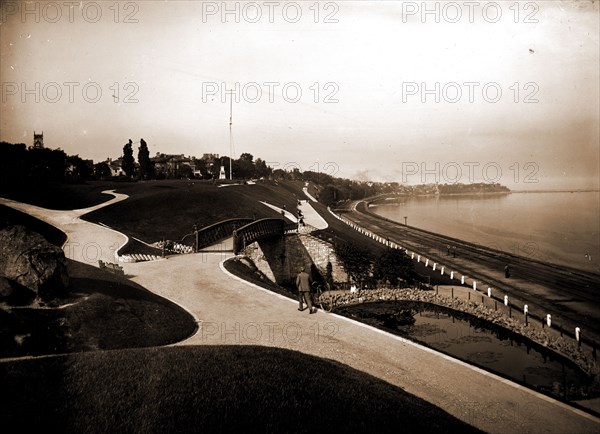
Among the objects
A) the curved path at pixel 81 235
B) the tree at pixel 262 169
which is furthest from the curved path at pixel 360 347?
the tree at pixel 262 169

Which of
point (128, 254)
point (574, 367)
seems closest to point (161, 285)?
point (128, 254)

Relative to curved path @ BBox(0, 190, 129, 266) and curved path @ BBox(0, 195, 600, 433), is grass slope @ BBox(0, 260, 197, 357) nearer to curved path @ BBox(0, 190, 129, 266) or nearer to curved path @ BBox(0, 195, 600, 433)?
curved path @ BBox(0, 195, 600, 433)

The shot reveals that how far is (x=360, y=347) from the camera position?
1186 centimetres

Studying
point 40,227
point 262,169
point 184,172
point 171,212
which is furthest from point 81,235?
point 262,169

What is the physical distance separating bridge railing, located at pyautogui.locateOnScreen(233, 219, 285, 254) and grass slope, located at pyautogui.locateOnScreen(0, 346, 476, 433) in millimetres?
17465

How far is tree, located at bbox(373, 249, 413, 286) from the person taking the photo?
36.3m

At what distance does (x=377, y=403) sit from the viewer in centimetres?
814

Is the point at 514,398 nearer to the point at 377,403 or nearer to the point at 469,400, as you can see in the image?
the point at 469,400

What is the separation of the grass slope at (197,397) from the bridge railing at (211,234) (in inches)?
733

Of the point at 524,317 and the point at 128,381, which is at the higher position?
the point at 128,381

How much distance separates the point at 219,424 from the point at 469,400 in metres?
6.05

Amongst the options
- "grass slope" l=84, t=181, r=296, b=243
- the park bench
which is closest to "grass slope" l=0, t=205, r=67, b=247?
"grass slope" l=84, t=181, r=296, b=243

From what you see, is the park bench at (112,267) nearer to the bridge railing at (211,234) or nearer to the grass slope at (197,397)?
the bridge railing at (211,234)

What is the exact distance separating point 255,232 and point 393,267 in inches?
541
